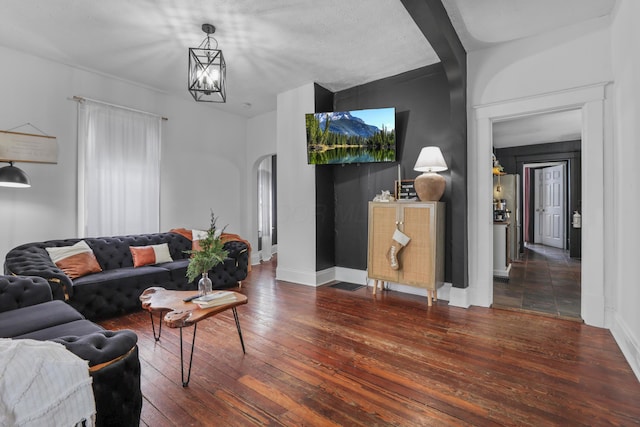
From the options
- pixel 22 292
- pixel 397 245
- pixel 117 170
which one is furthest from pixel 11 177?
pixel 397 245

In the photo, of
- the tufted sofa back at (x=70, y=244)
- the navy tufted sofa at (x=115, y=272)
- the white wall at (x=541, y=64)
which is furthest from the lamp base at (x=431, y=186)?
the tufted sofa back at (x=70, y=244)

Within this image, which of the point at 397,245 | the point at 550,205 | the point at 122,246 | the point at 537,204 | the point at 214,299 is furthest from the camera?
the point at 537,204

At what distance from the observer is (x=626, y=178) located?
109 inches

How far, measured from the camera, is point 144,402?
6.53 feet

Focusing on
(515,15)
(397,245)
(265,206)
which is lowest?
(397,245)

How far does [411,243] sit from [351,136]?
5.63ft

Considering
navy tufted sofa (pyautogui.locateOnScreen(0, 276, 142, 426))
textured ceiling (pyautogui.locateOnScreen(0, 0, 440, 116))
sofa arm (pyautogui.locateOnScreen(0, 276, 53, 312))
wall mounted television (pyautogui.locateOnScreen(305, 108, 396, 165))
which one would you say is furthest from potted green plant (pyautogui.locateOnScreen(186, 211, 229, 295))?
wall mounted television (pyautogui.locateOnScreen(305, 108, 396, 165))

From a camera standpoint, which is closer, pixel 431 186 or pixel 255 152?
pixel 431 186

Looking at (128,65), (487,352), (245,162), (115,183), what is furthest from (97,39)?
(487,352)

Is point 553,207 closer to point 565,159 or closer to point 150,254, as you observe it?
point 565,159

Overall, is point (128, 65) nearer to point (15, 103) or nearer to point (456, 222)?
point (15, 103)

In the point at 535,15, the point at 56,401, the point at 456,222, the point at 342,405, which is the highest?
the point at 535,15

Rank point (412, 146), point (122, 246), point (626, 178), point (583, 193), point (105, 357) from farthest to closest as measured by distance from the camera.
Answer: point (412, 146) → point (122, 246) → point (583, 193) → point (626, 178) → point (105, 357)

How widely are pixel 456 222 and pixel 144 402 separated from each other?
3.45 m
